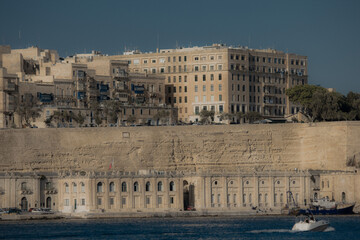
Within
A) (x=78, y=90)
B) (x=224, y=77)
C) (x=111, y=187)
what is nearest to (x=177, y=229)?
(x=111, y=187)

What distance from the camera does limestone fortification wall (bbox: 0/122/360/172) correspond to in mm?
145125

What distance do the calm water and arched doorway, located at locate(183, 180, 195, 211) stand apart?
17.0 feet

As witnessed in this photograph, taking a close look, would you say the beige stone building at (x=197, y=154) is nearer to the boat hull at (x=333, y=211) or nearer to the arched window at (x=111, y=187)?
the boat hull at (x=333, y=211)

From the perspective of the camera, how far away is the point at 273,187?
5217 inches

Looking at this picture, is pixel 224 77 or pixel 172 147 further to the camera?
pixel 224 77

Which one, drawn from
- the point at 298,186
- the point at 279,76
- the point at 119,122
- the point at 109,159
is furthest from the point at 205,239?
the point at 279,76

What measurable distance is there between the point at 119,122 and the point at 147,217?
30.4 m

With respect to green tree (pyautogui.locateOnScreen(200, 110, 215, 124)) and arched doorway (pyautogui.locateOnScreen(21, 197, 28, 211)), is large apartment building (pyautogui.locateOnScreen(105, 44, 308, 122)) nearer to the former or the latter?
green tree (pyautogui.locateOnScreen(200, 110, 215, 124))

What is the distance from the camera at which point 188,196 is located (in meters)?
134

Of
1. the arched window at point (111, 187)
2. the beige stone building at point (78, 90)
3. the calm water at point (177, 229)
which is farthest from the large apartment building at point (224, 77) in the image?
the calm water at point (177, 229)

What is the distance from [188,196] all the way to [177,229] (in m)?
19.2

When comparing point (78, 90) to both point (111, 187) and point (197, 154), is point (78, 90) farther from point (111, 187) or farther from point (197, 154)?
point (111, 187)

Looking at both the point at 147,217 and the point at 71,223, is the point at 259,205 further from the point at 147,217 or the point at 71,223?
the point at 71,223

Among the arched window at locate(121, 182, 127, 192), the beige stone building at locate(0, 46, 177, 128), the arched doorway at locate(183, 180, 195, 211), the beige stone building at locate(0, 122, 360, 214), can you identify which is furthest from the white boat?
the beige stone building at locate(0, 46, 177, 128)
